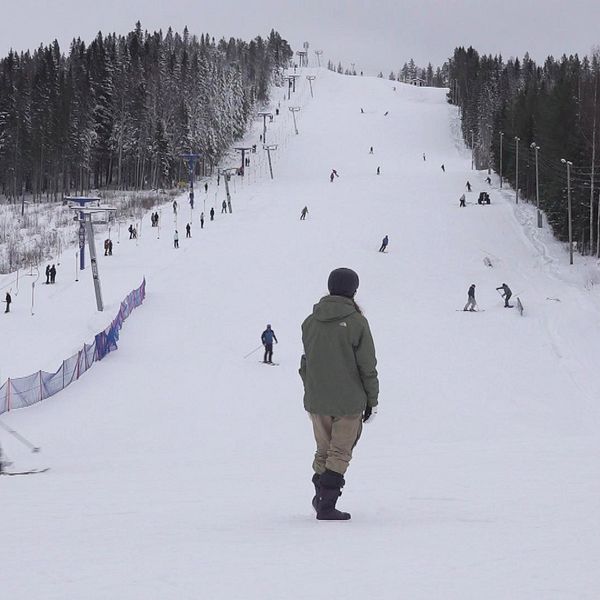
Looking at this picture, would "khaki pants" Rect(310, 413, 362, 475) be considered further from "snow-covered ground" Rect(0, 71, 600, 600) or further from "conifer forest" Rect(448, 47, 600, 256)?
"conifer forest" Rect(448, 47, 600, 256)

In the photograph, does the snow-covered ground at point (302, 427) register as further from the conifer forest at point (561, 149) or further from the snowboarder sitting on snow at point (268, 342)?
the conifer forest at point (561, 149)

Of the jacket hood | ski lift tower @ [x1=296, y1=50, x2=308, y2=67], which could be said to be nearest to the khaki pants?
the jacket hood

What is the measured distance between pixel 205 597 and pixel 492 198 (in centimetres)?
5556

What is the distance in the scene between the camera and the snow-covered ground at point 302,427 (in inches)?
152

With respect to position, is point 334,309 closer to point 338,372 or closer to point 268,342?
point 338,372

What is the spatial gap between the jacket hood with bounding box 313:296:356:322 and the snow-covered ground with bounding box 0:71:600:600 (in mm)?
1368

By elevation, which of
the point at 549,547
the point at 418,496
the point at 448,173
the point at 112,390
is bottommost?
the point at 112,390

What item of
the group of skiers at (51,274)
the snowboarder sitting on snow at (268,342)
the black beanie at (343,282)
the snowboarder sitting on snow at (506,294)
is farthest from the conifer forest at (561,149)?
the black beanie at (343,282)

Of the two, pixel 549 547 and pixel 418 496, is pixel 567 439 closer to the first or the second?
pixel 418 496

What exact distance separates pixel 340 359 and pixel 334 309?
0.33m

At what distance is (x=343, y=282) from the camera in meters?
4.96

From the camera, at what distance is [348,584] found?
3533 millimetres

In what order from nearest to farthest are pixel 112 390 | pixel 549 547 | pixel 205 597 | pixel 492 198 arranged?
pixel 205 597
pixel 549 547
pixel 112 390
pixel 492 198

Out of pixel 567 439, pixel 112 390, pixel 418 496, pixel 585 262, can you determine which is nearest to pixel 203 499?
pixel 418 496
